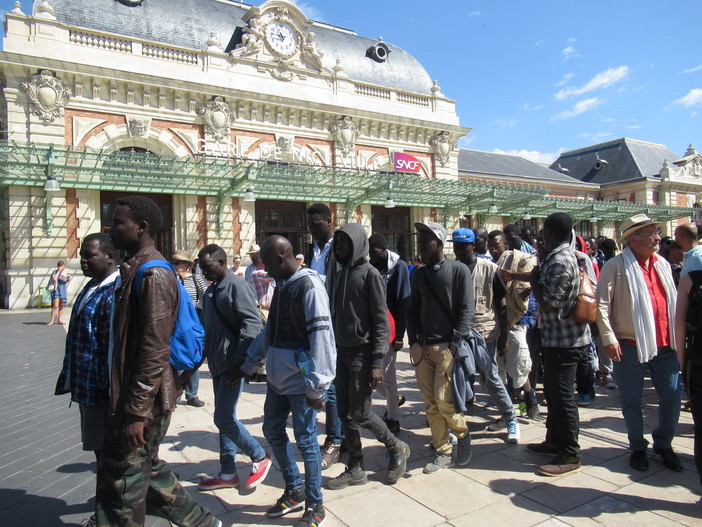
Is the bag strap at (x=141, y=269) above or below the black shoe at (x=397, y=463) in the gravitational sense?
above

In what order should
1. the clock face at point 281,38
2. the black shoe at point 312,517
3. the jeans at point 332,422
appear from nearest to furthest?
the black shoe at point 312,517, the jeans at point 332,422, the clock face at point 281,38

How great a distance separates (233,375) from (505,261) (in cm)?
309

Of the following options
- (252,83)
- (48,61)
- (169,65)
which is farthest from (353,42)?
(48,61)

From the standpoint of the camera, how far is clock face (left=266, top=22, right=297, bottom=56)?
61.2 ft

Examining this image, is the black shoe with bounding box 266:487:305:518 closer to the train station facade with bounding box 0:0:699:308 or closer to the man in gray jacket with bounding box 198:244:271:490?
the man in gray jacket with bounding box 198:244:271:490

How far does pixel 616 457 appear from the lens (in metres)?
3.73

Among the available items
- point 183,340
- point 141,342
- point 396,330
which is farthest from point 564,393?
point 141,342

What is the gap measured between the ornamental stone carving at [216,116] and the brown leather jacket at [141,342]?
15.8m

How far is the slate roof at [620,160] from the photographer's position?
36.9 meters

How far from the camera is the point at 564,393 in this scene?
3578mm

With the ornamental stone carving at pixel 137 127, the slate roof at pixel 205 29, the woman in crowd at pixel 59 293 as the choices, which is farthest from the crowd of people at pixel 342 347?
the slate roof at pixel 205 29

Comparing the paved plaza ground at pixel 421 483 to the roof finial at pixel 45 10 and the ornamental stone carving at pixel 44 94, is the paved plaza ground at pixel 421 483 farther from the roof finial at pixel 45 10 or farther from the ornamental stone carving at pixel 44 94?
the roof finial at pixel 45 10

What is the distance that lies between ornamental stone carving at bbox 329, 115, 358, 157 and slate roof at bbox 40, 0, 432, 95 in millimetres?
2832

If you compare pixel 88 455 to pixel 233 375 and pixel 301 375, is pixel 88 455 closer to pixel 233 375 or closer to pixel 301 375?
pixel 233 375
